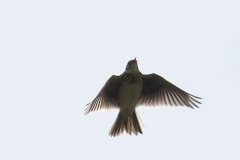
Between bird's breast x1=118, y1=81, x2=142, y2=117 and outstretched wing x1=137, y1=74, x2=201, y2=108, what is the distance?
356 millimetres

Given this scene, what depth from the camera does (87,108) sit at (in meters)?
10.5

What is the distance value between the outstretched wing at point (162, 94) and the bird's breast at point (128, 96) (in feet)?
1.17

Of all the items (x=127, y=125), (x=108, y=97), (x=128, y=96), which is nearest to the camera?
(x=128, y=96)

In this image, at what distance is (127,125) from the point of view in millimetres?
10883

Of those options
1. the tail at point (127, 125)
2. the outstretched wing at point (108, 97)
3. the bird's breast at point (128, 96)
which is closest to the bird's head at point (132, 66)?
the bird's breast at point (128, 96)

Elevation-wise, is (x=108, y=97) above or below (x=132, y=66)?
below

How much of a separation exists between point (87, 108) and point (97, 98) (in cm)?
40

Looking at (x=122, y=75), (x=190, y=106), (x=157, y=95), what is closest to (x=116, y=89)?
(x=122, y=75)

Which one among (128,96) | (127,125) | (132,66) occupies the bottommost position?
(127,125)

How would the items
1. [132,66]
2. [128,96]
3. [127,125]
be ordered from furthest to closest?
[127,125] < [128,96] < [132,66]

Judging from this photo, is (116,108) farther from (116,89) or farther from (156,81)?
(156,81)

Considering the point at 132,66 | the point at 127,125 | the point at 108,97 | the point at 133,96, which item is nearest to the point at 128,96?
the point at 133,96

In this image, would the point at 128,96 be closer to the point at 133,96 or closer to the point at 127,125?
the point at 133,96

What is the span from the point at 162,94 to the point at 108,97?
157 cm
